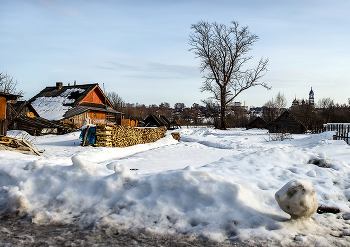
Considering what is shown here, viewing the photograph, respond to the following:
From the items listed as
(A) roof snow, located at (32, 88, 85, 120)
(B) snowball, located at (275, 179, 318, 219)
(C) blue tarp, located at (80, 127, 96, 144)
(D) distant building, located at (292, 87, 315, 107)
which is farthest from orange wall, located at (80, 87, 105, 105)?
(D) distant building, located at (292, 87, 315, 107)

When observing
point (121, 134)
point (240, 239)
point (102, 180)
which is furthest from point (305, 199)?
point (121, 134)

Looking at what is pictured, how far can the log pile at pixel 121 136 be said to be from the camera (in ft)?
48.8

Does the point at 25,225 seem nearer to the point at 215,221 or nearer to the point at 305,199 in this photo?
the point at 215,221

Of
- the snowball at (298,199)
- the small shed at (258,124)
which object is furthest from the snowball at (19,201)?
the small shed at (258,124)

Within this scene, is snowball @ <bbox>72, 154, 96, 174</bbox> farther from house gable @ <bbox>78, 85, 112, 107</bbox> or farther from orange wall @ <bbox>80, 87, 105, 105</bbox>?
orange wall @ <bbox>80, 87, 105, 105</bbox>

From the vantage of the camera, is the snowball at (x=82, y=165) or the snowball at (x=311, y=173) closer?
the snowball at (x=82, y=165)

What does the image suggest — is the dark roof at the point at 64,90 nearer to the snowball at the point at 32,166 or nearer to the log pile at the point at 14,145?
the log pile at the point at 14,145

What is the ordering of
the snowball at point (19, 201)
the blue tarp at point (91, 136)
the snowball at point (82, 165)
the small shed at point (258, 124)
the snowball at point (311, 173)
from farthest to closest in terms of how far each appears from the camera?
the small shed at point (258, 124) → the blue tarp at point (91, 136) → the snowball at point (311, 173) → the snowball at point (82, 165) → the snowball at point (19, 201)

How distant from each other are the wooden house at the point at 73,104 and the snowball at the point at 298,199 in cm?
2644

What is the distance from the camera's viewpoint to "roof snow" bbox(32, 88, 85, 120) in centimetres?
2889

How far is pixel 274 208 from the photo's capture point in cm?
410

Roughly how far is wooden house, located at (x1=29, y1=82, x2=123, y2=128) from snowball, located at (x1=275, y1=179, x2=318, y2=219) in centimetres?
2644

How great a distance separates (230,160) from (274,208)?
9.26ft

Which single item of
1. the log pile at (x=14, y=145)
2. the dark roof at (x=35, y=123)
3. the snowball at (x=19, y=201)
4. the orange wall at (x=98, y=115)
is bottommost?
the snowball at (x=19, y=201)
